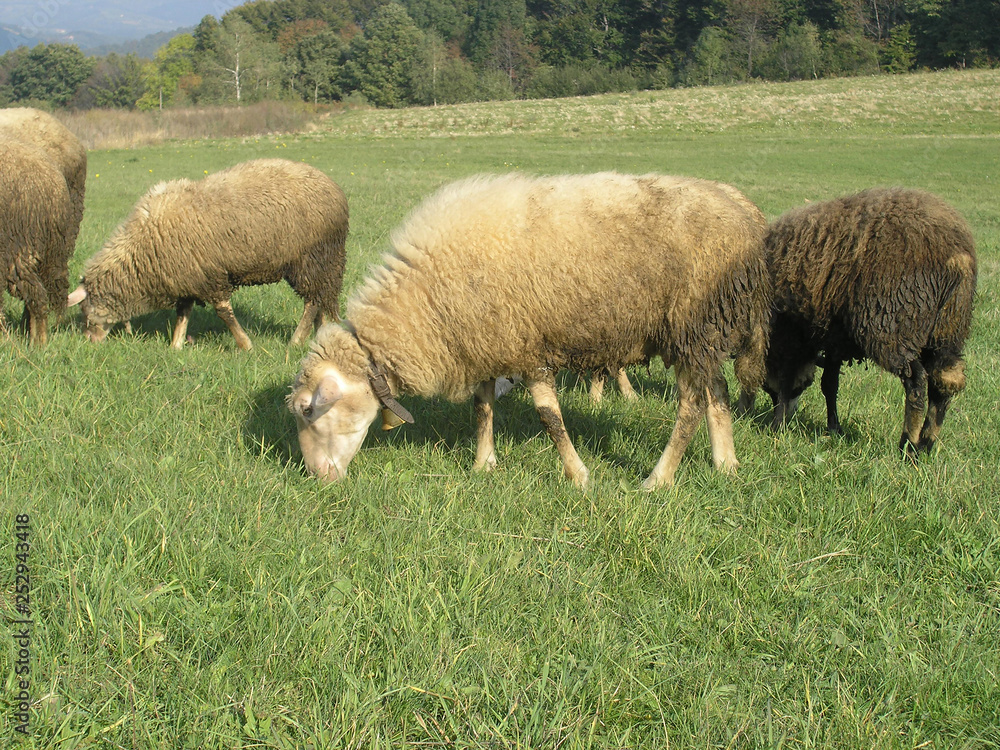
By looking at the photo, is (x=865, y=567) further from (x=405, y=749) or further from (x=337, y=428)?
(x=337, y=428)

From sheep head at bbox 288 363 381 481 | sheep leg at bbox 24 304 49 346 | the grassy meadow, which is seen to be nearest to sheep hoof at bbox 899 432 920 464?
the grassy meadow

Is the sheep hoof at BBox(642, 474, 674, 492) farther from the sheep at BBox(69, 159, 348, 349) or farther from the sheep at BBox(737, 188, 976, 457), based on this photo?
the sheep at BBox(69, 159, 348, 349)

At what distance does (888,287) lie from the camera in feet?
13.9

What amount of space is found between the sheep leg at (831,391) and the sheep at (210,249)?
4536 millimetres

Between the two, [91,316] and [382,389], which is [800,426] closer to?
[382,389]

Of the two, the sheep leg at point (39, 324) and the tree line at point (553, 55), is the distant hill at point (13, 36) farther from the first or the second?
the tree line at point (553, 55)

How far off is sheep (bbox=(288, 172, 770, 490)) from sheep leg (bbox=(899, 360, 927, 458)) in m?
1.00

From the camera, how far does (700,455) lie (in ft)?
15.6

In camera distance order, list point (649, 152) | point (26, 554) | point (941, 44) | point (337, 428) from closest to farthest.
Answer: point (26, 554), point (337, 428), point (649, 152), point (941, 44)

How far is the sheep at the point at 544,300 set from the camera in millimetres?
4102

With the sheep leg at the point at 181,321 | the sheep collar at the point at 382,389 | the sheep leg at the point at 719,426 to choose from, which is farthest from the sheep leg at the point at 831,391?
the sheep leg at the point at 181,321

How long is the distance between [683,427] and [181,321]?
4.90 metres

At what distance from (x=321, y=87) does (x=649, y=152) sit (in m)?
55.4

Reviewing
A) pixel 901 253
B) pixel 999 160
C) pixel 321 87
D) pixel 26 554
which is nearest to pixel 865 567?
pixel 901 253
